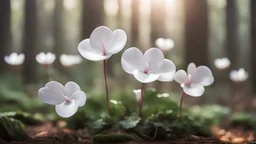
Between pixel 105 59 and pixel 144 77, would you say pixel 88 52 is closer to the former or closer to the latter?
pixel 105 59

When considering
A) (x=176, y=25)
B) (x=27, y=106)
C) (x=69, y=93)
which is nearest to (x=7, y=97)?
(x=27, y=106)

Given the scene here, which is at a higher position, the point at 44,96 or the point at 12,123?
the point at 44,96

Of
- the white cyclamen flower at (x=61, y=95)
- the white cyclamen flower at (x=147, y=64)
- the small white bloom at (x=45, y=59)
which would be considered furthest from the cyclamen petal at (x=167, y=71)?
the small white bloom at (x=45, y=59)

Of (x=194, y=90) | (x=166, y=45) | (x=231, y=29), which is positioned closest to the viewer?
(x=194, y=90)

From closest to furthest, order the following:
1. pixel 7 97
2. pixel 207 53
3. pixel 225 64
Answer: pixel 225 64 < pixel 7 97 < pixel 207 53

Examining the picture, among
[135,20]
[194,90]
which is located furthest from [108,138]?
→ [135,20]

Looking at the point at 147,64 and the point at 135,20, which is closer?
the point at 147,64

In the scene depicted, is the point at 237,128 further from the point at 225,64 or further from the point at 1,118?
the point at 1,118
